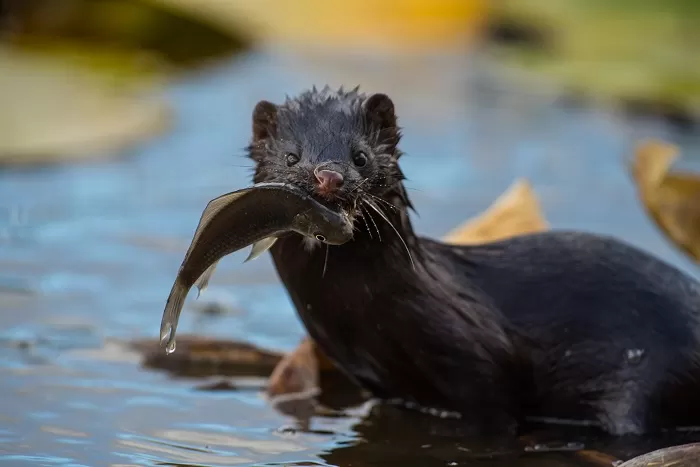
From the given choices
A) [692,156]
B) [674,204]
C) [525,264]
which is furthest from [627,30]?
[525,264]

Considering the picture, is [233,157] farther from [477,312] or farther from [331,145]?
[331,145]

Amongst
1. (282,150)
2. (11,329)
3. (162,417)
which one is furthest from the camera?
(11,329)

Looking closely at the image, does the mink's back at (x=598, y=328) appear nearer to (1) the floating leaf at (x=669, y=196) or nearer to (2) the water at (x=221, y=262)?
(2) the water at (x=221, y=262)

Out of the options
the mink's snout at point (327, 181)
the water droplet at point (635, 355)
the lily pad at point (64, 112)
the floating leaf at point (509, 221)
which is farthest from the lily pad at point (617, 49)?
the mink's snout at point (327, 181)

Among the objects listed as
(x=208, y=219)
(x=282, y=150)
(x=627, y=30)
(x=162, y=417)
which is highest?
(x=627, y=30)

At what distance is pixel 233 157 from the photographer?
11.2m

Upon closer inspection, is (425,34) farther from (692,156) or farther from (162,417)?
(162,417)

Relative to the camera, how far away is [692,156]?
1114 centimetres

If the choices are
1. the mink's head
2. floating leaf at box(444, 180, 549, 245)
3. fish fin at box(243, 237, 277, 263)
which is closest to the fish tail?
fish fin at box(243, 237, 277, 263)

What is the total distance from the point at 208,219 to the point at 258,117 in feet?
2.73

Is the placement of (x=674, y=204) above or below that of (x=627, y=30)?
below

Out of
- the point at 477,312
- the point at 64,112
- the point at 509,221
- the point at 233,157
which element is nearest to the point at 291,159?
the point at 477,312

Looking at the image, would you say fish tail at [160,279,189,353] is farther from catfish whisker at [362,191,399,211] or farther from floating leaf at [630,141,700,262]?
floating leaf at [630,141,700,262]

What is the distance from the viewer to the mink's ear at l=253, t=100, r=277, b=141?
5094 mm
